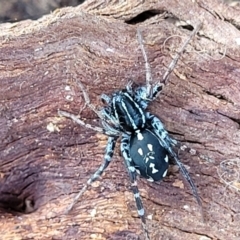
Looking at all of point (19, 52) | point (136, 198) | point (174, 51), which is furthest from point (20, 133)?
point (174, 51)

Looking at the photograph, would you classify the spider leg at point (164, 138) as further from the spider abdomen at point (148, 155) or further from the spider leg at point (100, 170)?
the spider leg at point (100, 170)

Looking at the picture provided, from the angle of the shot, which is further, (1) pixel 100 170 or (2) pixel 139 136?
(2) pixel 139 136

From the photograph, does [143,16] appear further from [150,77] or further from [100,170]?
[100,170]

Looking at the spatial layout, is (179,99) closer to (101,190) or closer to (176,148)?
(176,148)

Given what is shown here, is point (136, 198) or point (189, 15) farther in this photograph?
point (189, 15)

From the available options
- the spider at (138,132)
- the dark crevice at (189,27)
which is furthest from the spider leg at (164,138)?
the dark crevice at (189,27)

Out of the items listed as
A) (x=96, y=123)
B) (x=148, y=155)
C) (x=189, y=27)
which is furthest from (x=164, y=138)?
(x=189, y=27)
